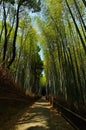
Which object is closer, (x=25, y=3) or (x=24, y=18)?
(x=25, y=3)

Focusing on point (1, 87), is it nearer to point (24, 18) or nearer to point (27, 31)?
point (24, 18)

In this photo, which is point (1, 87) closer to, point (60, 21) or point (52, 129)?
point (52, 129)

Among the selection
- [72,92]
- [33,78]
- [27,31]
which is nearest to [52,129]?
[72,92]

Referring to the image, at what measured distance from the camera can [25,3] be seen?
481 inches

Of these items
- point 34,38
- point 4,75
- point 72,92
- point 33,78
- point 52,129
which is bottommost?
point 52,129

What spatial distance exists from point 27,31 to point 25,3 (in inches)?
255

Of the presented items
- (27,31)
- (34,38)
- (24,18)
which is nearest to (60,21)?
(24,18)


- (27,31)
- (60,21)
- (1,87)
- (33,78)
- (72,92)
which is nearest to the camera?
(1,87)

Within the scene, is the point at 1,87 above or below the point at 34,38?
below

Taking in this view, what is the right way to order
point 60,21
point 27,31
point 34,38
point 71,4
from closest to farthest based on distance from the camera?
point 71,4, point 60,21, point 27,31, point 34,38

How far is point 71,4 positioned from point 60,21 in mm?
1723

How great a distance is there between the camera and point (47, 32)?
51.2 feet

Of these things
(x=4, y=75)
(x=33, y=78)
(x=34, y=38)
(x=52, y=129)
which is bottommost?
(x=52, y=129)

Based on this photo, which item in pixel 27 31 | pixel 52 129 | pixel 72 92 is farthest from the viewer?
pixel 27 31
